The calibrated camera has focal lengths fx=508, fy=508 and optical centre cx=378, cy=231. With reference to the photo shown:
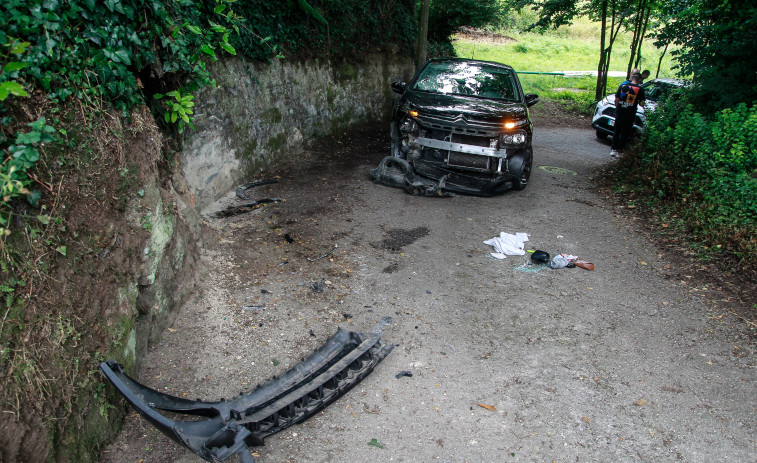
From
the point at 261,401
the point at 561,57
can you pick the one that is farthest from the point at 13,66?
the point at 561,57

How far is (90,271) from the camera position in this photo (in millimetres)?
3193

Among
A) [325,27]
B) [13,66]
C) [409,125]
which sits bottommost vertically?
[409,125]

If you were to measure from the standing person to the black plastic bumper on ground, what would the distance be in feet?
27.2

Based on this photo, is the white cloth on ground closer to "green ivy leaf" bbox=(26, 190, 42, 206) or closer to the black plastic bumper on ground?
the black plastic bumper on ground

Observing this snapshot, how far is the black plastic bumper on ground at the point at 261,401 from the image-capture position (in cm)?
288

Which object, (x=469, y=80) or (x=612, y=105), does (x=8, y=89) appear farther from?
(x=612, y=105)

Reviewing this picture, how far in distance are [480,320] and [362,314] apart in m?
1.07

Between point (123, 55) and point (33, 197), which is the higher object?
point (123, 55)

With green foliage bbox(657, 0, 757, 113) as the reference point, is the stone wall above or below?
below

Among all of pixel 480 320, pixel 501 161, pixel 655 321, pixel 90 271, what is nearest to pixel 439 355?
pixel 480 320

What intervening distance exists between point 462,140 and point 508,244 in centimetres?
206

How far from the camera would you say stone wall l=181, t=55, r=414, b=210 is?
6410 mm

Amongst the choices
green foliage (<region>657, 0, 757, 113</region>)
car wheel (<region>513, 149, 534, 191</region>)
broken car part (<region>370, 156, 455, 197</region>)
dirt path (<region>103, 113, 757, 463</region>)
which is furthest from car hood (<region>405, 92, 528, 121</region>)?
green foliage (<region>657, 0, 757, 113</region>)

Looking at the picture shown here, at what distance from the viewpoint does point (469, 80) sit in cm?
843
